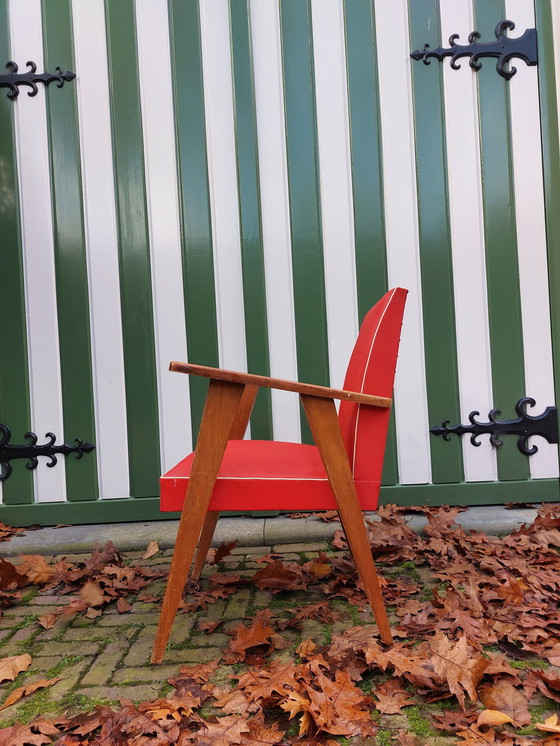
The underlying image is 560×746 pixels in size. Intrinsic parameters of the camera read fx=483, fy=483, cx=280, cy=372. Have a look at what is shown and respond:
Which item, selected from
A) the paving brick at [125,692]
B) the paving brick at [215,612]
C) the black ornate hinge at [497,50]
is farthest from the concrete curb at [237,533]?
the black ornate hinge at [497,50]

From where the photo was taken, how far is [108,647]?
149cm

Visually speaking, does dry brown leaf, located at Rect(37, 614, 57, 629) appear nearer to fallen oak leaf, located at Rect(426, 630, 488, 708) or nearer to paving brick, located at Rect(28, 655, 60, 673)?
paving brick, located at Rect(28, 655, 60, 673)

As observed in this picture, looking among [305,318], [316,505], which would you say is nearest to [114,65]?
[305,318]

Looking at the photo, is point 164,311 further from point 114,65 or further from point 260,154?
point 114,65

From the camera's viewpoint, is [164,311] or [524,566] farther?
[164,311]

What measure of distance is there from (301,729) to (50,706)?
64cm

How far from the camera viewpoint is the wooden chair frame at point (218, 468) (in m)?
1.34

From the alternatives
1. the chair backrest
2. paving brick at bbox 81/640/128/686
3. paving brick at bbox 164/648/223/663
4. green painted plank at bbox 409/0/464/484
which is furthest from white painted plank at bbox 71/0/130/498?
green painted plank at bbox 409/0/464/484

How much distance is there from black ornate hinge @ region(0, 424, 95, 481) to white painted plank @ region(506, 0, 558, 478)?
2.43 metres

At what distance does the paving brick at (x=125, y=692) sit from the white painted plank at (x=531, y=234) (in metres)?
2.24

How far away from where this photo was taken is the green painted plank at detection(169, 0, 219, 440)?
8.52ft

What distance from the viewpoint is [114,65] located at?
261 cm

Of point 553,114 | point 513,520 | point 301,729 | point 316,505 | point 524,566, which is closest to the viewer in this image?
point 301,729

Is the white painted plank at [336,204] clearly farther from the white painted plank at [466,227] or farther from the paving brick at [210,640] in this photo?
the paving brick at [210,640]
